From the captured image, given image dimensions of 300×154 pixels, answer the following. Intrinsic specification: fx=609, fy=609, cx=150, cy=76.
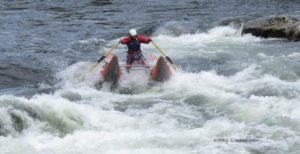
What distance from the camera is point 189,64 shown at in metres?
16.5

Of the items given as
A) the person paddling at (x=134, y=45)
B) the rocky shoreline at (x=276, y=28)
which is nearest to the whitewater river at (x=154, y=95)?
the rocky shoreline at (x=276, y=28)

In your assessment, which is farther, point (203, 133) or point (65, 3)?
point (65, 3)

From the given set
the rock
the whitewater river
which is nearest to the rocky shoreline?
the rock

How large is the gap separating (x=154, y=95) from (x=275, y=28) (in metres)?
8.04

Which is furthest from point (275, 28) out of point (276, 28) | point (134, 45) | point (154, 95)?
point (154, 95)

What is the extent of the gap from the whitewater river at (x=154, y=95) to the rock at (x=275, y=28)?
0.32 m

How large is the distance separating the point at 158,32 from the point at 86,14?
598cm

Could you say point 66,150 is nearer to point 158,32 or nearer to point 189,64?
point 189,64

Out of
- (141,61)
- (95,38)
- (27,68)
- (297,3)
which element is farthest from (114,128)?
(297,3)

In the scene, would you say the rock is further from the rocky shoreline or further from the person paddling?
the person paddling

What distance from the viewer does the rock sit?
64.1 ft

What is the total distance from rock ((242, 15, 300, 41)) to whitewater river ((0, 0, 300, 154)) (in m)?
0.32

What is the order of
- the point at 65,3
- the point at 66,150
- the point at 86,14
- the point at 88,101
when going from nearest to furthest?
the point at 66,150, the point at 88,101, the point at 86,14, the point at 65,3

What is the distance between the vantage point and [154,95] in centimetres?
1330
